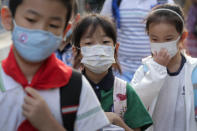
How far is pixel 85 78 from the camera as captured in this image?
7.89 feet

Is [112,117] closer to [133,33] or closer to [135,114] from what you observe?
Answer: [135,114]

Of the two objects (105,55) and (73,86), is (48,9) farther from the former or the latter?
(105,55)

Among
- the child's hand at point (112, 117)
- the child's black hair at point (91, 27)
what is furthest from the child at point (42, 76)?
the child's black hair at point (91, 27)

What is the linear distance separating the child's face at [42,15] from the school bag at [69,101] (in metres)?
0.28

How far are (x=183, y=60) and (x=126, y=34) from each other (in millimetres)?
1556

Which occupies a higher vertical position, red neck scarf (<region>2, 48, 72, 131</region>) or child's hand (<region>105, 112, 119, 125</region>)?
red neck scarf (<region>2, 48, 72, 131</region>)

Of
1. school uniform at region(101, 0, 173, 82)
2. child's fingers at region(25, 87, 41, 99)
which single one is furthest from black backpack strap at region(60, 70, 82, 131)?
school uniform at region(101, 0, 173, 82)

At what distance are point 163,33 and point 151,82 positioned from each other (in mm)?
419

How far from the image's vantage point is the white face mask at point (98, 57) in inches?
112

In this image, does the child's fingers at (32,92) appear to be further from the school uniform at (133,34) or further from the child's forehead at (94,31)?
the school uniform at (133,34)

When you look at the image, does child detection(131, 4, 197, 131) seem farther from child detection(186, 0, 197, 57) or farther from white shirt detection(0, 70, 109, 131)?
child detection(186, 0, 197, 57)

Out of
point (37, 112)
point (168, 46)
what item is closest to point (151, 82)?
point (168, 46)

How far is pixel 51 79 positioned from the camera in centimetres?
192

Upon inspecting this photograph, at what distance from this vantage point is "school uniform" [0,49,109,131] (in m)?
1.87
